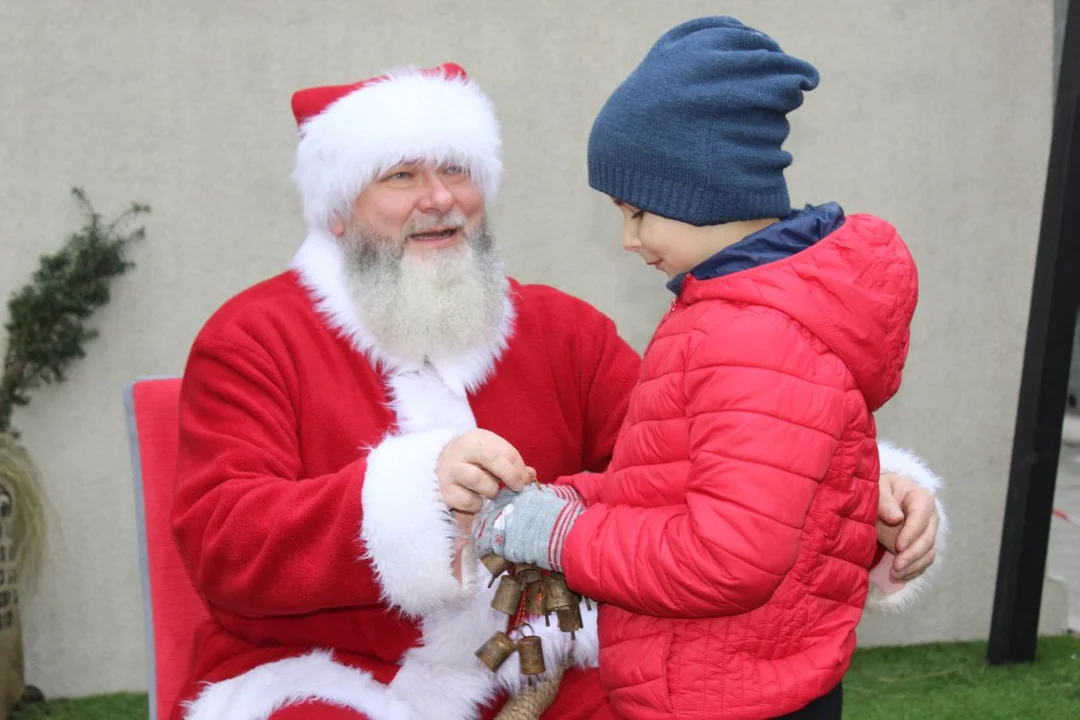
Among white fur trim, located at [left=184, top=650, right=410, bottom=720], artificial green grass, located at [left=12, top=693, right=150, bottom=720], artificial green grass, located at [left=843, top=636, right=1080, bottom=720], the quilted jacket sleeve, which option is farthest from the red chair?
artificial green grass, located at [left=843, top=636, right=1080, bottom=720]

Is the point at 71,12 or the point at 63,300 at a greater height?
the point at 71,12

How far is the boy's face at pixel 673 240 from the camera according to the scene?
5.55ft

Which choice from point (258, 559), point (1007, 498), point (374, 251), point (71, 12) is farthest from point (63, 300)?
point (1007, 498)

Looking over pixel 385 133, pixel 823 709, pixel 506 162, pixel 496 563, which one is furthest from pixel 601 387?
pixel 506 162

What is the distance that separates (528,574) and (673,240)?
525mm

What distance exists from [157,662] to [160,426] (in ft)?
1.50

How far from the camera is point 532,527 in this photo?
1686mm

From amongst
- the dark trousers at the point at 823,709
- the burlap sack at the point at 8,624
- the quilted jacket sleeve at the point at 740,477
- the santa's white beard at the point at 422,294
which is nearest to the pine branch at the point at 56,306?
the burlap sack at the point at 8,624

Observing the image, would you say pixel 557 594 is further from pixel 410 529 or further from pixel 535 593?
Result: pixel 410 529

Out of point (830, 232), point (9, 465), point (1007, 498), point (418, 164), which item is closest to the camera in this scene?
point (830, 232)

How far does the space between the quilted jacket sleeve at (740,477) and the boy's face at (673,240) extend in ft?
0.56

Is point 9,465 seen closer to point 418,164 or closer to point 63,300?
point 63,300

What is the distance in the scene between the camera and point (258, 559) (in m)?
1.92

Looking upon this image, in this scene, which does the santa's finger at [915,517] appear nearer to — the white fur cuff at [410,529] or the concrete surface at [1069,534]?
the white fur cuff at [410,529]
